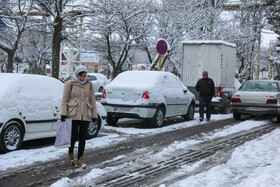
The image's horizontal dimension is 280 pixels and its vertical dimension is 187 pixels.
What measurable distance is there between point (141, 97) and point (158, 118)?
101 cm

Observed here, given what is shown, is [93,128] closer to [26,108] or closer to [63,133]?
[26,108]

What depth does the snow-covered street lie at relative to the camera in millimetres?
5480

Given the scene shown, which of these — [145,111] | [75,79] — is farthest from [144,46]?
[75,79]

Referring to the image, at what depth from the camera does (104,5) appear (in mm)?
21781

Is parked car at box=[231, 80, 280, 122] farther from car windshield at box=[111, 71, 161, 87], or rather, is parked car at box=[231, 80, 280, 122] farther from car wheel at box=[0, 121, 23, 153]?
car wheel at box=[0, 121, 23, 153]

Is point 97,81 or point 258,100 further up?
point 97,81

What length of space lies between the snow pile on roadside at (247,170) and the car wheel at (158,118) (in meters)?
3.20

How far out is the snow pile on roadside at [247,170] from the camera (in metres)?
5.39

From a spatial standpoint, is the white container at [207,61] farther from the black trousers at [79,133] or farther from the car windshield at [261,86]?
the black trousers at [79,133]

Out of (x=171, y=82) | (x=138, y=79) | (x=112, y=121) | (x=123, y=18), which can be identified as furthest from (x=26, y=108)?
(x=123, y=18)

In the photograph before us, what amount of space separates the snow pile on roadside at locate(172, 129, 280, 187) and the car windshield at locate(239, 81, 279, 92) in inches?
236

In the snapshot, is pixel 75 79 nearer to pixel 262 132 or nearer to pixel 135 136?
pixel 135 136

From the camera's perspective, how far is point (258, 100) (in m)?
14.1

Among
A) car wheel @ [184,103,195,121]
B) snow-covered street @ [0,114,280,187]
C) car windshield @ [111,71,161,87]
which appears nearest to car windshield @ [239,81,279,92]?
car wheel @ [184,103,195,121]
